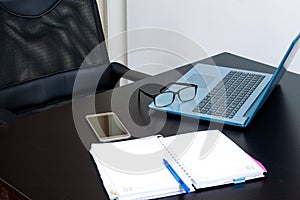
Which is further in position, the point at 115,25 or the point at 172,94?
the point at 115,25

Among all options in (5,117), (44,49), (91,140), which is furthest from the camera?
(44,49)

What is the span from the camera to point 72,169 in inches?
37.5

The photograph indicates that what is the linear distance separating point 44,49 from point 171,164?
87cm

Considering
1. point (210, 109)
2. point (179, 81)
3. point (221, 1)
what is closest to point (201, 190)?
point (210, 109)

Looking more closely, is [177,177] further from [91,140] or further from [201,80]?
[201,80]

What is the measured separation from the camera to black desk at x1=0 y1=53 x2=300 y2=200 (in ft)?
2.92

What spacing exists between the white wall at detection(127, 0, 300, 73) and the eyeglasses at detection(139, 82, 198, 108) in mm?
797

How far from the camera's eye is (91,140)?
1.07m

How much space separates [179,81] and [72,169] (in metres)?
0.51

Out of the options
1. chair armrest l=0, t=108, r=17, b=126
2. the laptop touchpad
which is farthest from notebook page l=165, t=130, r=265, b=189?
chair armrest l=0, t=108, r=17, b=126

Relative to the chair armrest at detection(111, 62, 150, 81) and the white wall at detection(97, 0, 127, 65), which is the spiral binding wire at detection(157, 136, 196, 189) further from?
the white wall at detection(97, 0, 127, 65)

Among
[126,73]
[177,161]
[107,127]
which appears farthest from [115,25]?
[177,161]

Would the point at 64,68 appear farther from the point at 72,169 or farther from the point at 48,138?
the point at 72,169

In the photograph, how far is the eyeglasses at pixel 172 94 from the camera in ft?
3.97
